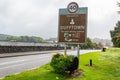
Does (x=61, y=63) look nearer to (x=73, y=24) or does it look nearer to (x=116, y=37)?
(x=73, y=24)

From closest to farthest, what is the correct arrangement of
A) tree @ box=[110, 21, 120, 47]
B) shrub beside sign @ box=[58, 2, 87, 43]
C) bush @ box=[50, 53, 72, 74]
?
bush @ box=[50, 53, 72, 74] → shrub beside sign @ box=[58, 2, 87, 43] → tree @ box=[110, 21, 120, 47]

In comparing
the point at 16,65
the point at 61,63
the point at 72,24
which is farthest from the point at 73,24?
the point at 16,65

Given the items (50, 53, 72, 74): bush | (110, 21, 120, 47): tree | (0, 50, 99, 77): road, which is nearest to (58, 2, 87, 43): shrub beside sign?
(50, 53, 72, 74): bush

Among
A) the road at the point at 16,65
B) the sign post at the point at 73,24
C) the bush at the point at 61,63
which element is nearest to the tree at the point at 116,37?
the road at the point at 16,65

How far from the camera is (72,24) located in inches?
714

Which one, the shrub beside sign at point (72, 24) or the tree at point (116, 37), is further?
the tree at point (116, 37)

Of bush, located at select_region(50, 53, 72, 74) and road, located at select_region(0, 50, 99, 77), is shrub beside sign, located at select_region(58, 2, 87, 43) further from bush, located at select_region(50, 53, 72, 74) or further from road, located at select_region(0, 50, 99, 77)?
road, located at select_region(0, 50, 99, 77)

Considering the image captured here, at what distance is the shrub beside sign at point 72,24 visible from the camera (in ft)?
58.7

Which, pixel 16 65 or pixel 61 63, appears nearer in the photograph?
pixel 61 63

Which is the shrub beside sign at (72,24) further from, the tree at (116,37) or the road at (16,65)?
the tree at (116,37)

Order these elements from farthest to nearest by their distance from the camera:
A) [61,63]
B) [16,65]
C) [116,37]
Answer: [116,37] < [16,65] < [61,63]

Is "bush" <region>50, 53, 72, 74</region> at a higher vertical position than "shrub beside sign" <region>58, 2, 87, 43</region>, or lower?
lower

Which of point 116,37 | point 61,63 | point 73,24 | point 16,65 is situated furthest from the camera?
point 116,37

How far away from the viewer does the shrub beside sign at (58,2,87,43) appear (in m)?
17.9
